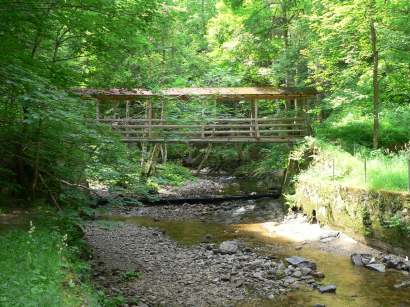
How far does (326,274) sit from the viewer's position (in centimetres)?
825

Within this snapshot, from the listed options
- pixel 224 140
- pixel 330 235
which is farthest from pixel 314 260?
pixel 224 140

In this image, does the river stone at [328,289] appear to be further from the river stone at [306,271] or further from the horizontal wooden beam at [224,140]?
the horizontal wooden beam at [224,140]

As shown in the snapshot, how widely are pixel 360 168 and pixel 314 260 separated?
337 cm

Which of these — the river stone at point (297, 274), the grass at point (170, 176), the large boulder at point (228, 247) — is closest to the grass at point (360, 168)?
the river stone at point (297, 274)

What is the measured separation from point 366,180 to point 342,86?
621 cm

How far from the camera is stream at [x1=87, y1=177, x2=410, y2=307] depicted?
6984mm

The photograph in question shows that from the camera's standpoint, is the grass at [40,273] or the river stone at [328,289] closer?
the grass at [40,273]

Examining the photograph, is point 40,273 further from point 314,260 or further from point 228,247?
point 314,260

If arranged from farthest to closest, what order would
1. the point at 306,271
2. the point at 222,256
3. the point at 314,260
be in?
the point at 222,256 < the point at 314,260 < the point at 306,271

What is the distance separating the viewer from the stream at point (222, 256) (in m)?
6.98

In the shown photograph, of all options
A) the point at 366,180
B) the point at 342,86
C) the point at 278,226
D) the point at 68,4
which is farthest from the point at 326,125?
the point at 68,4

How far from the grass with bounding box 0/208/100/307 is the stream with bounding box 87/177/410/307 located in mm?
1205

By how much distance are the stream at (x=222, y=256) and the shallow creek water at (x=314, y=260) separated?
0.02 meters

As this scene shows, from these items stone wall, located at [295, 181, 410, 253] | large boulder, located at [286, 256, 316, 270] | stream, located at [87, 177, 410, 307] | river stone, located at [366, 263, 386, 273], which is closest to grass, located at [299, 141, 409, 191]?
stone wall, located at [295, 181, 410, 253]
